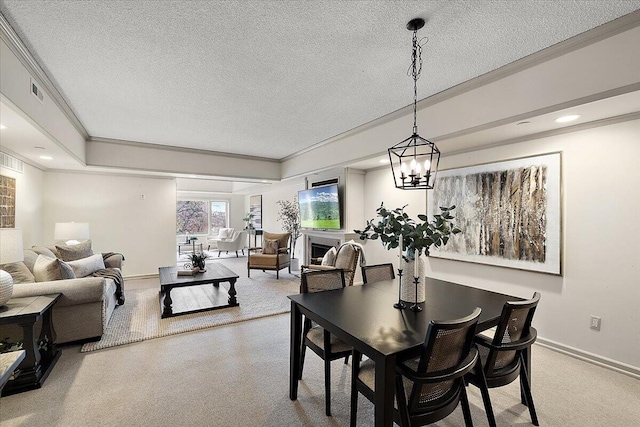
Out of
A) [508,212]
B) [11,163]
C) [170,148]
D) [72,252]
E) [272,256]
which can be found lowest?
[272,256]

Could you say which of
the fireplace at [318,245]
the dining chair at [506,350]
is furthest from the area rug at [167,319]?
the dining chair at [506,350]

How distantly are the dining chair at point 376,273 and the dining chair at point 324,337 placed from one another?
1.07 ft

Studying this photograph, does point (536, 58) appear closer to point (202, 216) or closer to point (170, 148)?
point (170, 148)

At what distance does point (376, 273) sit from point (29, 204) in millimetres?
5648

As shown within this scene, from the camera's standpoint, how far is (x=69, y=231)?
4703mm

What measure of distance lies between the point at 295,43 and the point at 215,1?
0.64 m

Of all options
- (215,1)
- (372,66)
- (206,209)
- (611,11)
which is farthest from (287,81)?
(206,209)

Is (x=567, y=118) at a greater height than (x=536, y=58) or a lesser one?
lesser

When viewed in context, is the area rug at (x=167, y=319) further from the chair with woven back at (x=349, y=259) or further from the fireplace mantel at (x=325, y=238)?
the fireplace mantel at (x=325, y=238)

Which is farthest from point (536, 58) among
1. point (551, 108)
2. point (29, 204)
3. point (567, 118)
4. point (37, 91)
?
point (29, 204)

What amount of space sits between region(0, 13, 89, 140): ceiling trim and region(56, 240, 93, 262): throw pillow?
183 centimetres

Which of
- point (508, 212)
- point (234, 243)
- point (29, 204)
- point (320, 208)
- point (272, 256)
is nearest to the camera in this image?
point (508, 212)

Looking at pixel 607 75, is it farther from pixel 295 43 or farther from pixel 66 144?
pixel 66 144

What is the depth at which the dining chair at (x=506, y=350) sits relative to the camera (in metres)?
1.65
